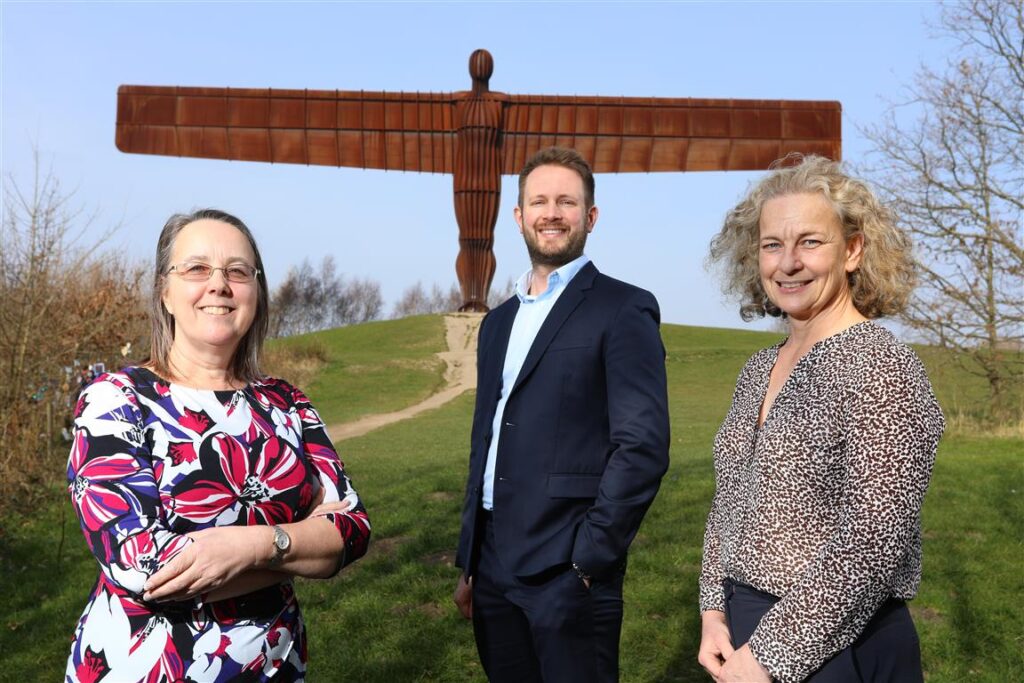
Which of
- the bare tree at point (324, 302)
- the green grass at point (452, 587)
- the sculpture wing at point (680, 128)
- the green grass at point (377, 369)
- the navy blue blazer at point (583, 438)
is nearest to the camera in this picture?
the navy blue blazer at point (583, 438)

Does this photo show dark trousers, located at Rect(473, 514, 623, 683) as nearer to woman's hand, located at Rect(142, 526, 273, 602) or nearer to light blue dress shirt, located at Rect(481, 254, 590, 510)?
light blue dress shirt, located at Rect(481, 254, 590, 510)

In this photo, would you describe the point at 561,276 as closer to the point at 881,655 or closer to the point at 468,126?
the point at 881,655

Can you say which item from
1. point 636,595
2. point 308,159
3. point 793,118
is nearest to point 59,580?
point 636,595

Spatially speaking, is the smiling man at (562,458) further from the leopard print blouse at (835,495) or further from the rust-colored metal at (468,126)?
the rust-colored metal at (468,126)

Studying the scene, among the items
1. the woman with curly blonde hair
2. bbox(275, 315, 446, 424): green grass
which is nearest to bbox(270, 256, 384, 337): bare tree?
bbox(275, 315, 446, 424): green grass

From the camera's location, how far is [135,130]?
14.8m

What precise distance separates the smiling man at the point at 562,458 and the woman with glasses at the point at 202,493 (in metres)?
0.59

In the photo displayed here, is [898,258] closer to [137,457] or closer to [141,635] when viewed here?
[137,457]

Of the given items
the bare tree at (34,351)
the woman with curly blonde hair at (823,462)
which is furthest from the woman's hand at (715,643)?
the bare tree at (34,351)

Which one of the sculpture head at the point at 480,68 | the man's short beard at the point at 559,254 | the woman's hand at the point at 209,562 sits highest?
the sculpture head at the point at 480,68

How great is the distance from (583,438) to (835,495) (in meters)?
0.91

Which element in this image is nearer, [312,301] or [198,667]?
[198,667]

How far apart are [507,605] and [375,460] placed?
8.62 m

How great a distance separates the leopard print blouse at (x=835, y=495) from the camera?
5.58 ft
